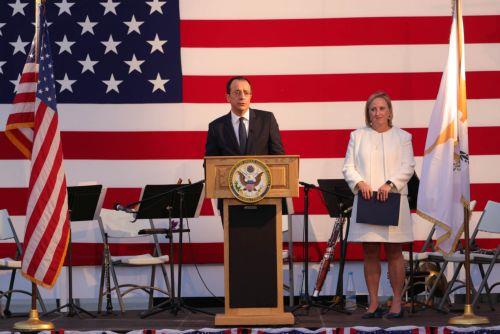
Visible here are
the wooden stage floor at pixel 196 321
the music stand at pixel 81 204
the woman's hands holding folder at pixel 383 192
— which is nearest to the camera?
the wooden stage floor at pixel 196 321

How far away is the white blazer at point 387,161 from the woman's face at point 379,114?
0.05 m

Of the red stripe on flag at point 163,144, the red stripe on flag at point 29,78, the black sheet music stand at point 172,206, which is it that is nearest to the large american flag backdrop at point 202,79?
the red stripe on flag at point 163,144

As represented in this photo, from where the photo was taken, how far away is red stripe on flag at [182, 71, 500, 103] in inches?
332

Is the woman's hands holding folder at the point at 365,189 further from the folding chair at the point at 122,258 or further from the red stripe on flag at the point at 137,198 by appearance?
the folding chair at the point at 122,258

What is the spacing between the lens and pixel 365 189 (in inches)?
252

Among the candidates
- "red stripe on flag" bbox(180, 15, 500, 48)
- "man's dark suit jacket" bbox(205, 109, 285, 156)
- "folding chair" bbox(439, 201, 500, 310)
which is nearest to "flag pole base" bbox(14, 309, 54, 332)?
"man's dark suit jacket" bbox(205, 109, 285, 156)

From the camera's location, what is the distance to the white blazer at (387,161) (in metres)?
6.48

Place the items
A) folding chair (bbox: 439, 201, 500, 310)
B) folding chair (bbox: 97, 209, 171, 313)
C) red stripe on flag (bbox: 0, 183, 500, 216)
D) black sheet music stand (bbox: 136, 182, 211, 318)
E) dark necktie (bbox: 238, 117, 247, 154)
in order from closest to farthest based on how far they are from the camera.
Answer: dark necktie (bbox: 238, 117, 247, 154) < black sheet music stand (bbox: 136, 182, 211, 318) < folding chair (bbox: 439, 201, 500, 310) < folding chair (bbox: 97, 209, 171, 313) < red stripe on flag (bbox: 0, 183, 500, 216)

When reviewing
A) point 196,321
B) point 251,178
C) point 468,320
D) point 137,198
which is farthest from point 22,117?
point 468,320

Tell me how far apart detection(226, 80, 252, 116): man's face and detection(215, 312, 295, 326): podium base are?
1.53 metres

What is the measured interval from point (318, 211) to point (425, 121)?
1307mm

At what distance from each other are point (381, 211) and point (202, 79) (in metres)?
2.73

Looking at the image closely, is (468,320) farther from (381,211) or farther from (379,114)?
(379,114)

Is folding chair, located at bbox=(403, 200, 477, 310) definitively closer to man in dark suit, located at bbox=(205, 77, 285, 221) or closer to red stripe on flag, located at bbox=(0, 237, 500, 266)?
red stripe on flag, located at bbox=(0, 237, 500, 266)
